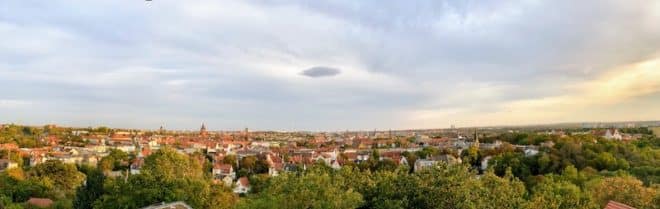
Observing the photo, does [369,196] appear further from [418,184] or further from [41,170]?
[41,170]

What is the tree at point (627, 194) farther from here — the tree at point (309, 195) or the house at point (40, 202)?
the house at point (40, 202)

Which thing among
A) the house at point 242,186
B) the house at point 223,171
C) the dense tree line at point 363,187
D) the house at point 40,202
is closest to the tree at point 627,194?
the dense tree line at point 363,187

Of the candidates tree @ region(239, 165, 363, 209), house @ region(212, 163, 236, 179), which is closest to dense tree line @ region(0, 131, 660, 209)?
tree @ region(239, 165, 363, 209)

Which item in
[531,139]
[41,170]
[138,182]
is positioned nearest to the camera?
[138,182]

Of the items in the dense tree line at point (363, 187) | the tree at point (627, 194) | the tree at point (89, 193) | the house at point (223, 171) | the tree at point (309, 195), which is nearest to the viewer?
the dense tree line at point (363, 187)

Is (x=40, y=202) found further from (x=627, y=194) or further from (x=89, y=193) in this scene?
(x=627, y=194)

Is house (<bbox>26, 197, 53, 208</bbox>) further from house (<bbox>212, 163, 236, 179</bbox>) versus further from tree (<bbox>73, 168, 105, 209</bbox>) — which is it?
house (<bbox>212, 163, 236, 179</bbox>)

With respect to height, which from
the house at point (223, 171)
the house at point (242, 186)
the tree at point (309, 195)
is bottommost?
the house at point (242, 186)

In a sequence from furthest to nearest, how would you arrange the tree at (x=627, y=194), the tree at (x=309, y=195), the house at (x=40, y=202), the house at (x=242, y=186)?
the house at (x=242, y=186) → the house at (x=40, y=202) → the tree at (x=627, y=194) → the tree at (x=309, y=195)

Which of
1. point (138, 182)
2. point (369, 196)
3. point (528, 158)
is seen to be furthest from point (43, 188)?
point (528, 158)

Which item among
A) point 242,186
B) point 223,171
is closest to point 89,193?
point 242,186

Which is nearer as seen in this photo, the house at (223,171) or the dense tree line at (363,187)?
the dense tree line at (363,187)
